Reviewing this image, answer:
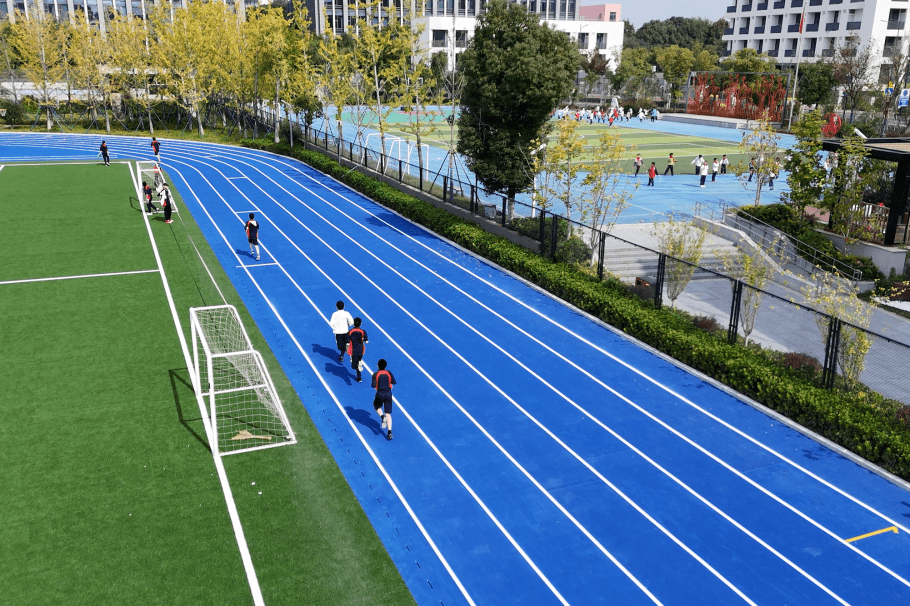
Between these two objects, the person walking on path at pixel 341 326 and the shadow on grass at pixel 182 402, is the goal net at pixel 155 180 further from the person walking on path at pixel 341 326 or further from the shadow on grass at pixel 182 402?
the person walking on path at pixel 341 326

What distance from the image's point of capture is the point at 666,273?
20.5 m

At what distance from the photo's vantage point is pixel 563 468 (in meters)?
12.6

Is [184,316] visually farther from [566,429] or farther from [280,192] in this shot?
[280,192]

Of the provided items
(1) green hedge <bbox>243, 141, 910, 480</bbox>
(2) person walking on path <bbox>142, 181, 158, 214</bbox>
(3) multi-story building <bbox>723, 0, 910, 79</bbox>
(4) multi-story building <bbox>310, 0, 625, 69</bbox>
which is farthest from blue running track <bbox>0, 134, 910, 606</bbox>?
(4) multi-story building <bbox>310, 0, 625, 69</bbox>

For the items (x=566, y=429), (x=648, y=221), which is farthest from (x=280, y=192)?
(x=566, y=429)

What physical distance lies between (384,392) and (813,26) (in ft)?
305

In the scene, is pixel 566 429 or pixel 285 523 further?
pixel 566 429

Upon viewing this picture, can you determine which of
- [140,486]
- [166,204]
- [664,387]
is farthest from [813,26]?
[140,486]

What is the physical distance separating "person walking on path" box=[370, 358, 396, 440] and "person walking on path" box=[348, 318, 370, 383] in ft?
7.17

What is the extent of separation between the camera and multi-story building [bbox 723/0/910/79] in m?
77.9

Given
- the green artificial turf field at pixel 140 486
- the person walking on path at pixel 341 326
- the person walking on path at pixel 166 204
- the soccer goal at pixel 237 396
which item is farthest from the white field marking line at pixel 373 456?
the person walking on path at pixel 166 204

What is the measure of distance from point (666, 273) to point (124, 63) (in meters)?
59.5

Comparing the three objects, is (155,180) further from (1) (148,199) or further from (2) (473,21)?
(2) (473,21)

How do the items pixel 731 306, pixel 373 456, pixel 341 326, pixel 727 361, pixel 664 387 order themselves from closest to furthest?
pixel 373 456
pixel 664 387
pixel 727 361
pixel 341 326
pixel 731 306
